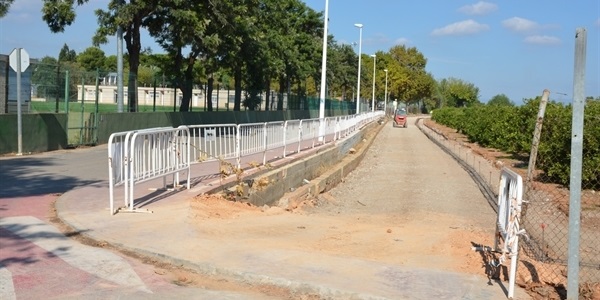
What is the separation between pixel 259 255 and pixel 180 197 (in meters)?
3.98

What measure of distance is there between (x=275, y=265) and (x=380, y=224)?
4.62m

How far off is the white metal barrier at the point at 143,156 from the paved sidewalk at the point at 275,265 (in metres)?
0.52

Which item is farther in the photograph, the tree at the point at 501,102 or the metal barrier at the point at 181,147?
the tree at the point at 501,102

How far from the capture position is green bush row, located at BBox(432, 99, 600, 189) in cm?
1681

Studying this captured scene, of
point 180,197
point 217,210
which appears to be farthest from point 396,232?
point 180,197

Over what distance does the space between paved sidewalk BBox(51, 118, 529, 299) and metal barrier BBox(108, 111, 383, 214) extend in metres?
0.71

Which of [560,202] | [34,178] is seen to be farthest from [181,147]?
[560,202]

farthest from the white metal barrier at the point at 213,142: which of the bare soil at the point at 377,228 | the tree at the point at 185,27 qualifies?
the tree at the point at 185,27

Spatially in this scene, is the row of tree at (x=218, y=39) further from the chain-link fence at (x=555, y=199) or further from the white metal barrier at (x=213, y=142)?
the chain-link fence at (x=555, y=199)

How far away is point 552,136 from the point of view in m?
18.2

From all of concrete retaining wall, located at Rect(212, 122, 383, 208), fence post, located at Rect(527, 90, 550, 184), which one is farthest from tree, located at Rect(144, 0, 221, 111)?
fence post, located at Rect(527, 90, 550, 184)

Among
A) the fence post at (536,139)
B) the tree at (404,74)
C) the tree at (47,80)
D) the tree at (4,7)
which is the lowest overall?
the fence post at (536,139)

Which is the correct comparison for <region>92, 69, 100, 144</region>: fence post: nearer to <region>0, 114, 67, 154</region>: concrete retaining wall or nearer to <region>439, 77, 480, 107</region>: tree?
<region>0, 114, 67, 154</region>: concrete retaining wall

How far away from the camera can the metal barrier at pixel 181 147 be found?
387 inches
